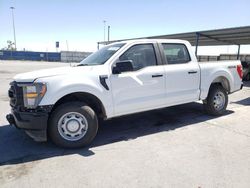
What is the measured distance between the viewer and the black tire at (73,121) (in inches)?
162

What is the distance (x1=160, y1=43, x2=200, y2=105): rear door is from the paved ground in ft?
2.35

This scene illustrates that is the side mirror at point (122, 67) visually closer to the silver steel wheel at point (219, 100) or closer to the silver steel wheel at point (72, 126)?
the silver steel wheel at point (72, 126)

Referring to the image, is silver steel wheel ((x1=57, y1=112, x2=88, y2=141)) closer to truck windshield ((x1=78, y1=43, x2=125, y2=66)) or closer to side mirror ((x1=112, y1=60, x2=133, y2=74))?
side mirror ((x1=112, y1=60, x2=133, y2=74))

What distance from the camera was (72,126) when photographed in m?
4.28

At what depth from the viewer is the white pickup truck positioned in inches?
157

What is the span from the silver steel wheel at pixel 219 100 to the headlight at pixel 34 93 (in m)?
4.58

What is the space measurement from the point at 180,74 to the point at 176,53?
58cm

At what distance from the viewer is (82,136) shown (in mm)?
4344

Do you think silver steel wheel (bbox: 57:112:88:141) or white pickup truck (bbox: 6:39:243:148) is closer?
white pickup truck (bbox: 6:39:243:148)

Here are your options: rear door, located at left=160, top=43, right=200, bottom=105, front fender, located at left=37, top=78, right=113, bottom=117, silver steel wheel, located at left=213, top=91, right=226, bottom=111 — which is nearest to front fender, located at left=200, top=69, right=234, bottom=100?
rear door, located at left=160, top=43, right=200, bottom=105

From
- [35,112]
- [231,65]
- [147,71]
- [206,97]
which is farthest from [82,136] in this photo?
[231,65]

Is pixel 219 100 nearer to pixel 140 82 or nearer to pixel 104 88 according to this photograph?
pixel 140 82

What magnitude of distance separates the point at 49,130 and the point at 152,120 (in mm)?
2805

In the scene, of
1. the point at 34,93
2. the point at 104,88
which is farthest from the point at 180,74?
the point at 34,93
